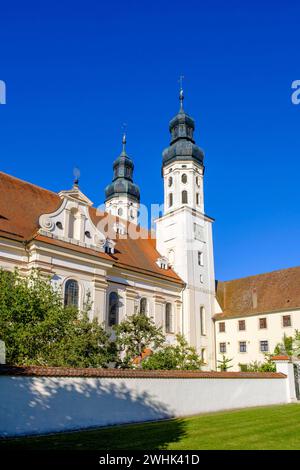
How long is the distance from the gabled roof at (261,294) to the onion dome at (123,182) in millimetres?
21436

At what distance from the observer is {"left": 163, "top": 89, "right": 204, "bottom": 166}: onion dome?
42625 millimetres

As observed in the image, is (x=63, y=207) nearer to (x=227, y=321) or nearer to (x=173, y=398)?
(x=173, y=398)

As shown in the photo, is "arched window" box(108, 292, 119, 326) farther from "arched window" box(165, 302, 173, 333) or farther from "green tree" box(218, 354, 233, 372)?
"green tree" box(218, 354, 233, 372)

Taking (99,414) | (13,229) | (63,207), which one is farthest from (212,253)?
(99,414)

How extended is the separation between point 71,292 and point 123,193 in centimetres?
3227

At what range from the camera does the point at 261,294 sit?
1515 inches

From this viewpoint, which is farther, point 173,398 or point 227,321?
point 227,321

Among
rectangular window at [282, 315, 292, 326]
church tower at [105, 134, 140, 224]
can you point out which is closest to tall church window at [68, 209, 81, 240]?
rectangular window at [282, 315, 292, 326]

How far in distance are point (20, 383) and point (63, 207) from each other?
17.3 meters

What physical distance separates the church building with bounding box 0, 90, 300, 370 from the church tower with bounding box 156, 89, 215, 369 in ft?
0.32

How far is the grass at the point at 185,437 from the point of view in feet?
32.7

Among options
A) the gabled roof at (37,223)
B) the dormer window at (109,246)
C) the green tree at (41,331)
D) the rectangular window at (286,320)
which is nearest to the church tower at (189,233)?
the gabled roof at (37,223)

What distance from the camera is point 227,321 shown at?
38500 mm
